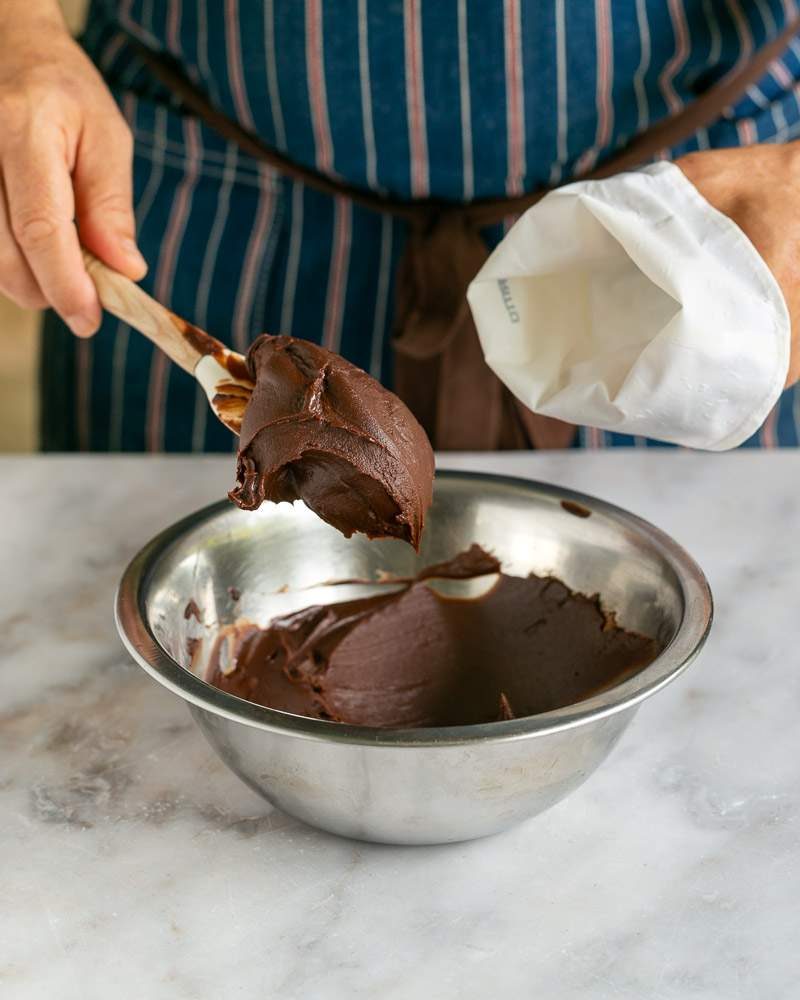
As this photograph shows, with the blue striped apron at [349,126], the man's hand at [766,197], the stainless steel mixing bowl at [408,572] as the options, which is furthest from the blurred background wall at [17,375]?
the man's hand at [766,197]

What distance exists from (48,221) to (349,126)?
39 centimetres

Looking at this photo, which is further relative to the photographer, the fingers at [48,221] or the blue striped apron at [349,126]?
the blue striped apron at [349,126]

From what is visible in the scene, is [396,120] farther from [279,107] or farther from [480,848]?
[480,848]

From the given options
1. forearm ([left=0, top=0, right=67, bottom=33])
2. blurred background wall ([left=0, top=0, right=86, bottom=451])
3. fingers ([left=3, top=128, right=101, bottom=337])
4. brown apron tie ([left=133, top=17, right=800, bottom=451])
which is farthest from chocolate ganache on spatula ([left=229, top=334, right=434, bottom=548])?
blurred background wall ([left=0, top=0, right=86, bottom=451])

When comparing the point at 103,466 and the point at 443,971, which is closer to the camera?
the point at 443,971

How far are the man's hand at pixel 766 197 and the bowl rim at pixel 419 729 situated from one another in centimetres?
25

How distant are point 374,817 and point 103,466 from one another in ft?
2.56

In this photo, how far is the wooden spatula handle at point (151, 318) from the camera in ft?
3.69

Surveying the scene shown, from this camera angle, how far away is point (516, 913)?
84 centimetres

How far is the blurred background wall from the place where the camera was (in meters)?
3.25

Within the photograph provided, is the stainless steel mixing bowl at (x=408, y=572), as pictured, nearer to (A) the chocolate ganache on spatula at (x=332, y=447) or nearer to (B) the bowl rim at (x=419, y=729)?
(B) the bowl rim at (x=419, y=729)

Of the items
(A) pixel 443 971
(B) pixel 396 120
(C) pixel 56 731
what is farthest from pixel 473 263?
(A) pixel 443 971

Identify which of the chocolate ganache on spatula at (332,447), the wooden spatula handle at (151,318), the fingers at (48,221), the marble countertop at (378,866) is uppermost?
the fingers at (48,221)

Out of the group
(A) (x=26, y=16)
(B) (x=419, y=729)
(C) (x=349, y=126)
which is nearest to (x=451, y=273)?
(C) (x=349, y=126)
